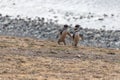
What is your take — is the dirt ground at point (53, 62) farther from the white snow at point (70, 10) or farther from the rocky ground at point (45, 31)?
the white snow at point (70, 10)

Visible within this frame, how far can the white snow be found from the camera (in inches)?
1342

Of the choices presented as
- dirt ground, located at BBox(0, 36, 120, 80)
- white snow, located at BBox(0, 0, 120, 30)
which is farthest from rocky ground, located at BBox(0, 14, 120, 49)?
dirt ground, located at BBox(0, 36, 120, 80)

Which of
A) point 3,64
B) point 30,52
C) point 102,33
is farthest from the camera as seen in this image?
point 102,33

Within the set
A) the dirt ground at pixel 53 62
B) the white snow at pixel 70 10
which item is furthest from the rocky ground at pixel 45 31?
the dirt ground at pixel 53 62

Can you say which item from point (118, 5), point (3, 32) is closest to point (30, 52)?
point (3, 32)

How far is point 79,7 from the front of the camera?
38281mm

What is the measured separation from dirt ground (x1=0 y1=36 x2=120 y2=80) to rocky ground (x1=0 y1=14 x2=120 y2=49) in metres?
4.71

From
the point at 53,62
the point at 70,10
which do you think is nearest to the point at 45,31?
the point at 70,10

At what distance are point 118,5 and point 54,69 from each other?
21.8 meters

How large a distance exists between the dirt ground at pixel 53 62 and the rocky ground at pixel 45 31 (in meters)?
4.71

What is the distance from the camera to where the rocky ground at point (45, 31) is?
28016 mm

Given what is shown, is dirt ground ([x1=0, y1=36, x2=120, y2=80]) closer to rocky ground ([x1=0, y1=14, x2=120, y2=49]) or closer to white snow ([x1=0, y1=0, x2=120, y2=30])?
rocky ground ([x1=0, y1=14, x2=120, y2=49])

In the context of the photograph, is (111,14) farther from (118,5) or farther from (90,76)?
(90,76)

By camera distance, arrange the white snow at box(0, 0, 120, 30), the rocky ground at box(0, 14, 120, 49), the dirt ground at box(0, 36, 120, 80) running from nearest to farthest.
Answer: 1. the dirt ground at box(0, 36, 120, 80)
2. the rocky ground at box(0, 14, 120, 49)
3. the white snow at box(0, 0, 120, 30)
